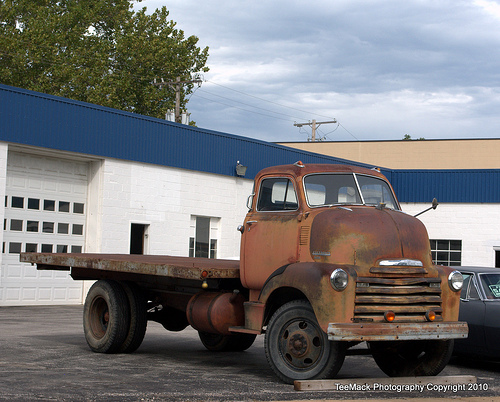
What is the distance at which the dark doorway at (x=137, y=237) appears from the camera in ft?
73.7

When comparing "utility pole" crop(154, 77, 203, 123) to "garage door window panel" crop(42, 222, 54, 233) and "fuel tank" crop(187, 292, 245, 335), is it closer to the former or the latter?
"garage door window panel" crop(42, 222, 54, 233)

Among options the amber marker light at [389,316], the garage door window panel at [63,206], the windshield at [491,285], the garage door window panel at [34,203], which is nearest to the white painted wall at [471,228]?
the garage door window panel at [63,206]

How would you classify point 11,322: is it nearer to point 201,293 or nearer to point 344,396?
point 201,293

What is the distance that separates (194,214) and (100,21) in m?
31.9

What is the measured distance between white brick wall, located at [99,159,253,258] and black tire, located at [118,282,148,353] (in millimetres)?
10057

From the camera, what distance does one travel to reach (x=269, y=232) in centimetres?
923

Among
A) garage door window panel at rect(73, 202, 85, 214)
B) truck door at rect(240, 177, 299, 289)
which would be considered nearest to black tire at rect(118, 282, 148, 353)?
truck door at rect(240, 177, 299, 289)

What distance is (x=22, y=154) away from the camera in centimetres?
1938

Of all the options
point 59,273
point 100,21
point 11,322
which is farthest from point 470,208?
point 100,21

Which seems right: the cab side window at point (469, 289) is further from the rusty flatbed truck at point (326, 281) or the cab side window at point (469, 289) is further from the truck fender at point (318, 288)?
the truck fender at point (318, 288)

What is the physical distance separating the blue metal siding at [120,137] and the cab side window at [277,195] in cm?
1087

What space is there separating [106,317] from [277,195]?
3578 millimetres

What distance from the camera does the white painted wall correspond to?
29.2 metres

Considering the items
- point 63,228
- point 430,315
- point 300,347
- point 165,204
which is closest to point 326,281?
point 300,347
